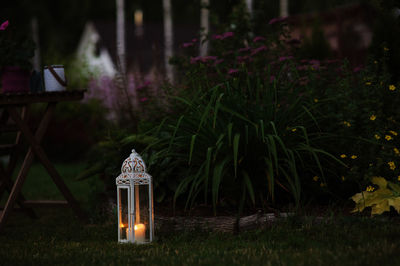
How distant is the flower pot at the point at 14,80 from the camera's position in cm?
505

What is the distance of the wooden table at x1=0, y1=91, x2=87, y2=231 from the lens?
4.77m

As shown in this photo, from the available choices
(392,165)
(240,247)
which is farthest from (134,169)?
(392,165)

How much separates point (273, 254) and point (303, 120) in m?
1.74

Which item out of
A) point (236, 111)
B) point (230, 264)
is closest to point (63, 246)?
point (230, 264)

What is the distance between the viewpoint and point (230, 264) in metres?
3.23

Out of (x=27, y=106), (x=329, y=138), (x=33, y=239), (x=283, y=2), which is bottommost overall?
(x=33, y=239)

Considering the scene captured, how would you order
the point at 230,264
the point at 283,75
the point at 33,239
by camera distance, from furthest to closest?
the point at 283,75 < the point at 33,239 < the point at 230,264

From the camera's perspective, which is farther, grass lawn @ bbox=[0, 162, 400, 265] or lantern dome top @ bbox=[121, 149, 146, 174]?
lantern dome top @ bbox=[121, 149, 146, 174]

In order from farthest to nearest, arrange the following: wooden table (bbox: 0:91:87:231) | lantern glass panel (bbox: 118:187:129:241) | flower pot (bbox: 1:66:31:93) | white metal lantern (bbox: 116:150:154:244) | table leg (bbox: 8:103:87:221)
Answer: flower pot (bbox: 1:66:31:93) < table leg (bbox: 8:103:87:221) < wooden table (bbox: 0:91:87:231) < lantern glass panel (bbox: 118:187:129:241) < white metal lantern (bbox: 116:150:154:244)

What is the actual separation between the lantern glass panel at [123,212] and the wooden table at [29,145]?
43.2 inches

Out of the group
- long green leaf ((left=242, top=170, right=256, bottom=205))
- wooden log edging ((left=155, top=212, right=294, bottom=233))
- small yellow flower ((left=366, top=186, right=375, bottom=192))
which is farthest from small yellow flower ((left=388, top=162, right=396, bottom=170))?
long green leaf ((left=242, top=170, right=256, bottom=205))

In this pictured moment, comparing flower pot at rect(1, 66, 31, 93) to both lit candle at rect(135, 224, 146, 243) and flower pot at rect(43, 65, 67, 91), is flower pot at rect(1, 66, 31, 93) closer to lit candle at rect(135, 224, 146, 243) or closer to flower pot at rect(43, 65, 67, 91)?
flower pot at rect(43, 65, 67, 91)

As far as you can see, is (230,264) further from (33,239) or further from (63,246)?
(33,239)

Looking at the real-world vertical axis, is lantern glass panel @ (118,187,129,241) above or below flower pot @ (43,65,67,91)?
below
